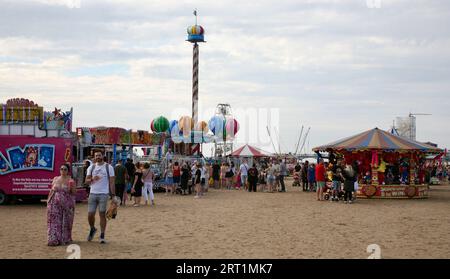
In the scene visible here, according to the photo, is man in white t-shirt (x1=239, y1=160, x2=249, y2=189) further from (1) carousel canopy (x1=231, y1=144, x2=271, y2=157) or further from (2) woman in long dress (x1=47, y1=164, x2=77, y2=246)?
(2) woman in long dress (x1=47, y1=164, x2=77, y2=246)

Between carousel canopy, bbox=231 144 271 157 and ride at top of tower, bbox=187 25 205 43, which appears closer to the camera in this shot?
carousel canopy, bbox=231 144 271 157

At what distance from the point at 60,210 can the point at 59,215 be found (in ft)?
0.29

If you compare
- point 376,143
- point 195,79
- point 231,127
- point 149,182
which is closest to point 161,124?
point 231,127

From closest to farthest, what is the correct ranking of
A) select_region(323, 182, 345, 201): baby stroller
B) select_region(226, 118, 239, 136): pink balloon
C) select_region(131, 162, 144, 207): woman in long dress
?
1. select_region(131, 162, 144, 207): woman in long dress
2. select_region(323, 182, 345, 201): baby stroller
3. select_region(226, 118, 239, 136): pink balloon

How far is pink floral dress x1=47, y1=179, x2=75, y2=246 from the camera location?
986 cm

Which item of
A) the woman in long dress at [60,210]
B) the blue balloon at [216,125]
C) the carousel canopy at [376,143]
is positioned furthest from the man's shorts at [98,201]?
the blue balloon at [216,125]

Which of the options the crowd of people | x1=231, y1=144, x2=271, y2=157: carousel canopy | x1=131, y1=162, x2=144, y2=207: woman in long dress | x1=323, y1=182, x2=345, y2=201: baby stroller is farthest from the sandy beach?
x1=231, y1=144, x2=271, y2=157: carousel canopy

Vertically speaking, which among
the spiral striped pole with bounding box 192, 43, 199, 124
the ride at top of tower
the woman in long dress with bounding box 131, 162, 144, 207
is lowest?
the woman in long dress with bounding box 131, 162, 144, 207

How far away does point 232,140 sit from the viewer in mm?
42250

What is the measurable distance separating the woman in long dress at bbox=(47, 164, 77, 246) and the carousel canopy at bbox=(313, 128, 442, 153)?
1509 centimetres

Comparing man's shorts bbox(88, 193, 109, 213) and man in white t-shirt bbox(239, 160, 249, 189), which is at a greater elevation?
man's shorts bbox(88, 193, 109, 213)

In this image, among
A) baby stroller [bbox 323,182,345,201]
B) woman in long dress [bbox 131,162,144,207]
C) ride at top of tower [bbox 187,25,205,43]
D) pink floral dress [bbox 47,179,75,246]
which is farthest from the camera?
ride at top of tower [bbox 187,25,205,43]

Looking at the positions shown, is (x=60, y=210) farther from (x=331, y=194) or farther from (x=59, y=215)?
(x=331, y=194)
